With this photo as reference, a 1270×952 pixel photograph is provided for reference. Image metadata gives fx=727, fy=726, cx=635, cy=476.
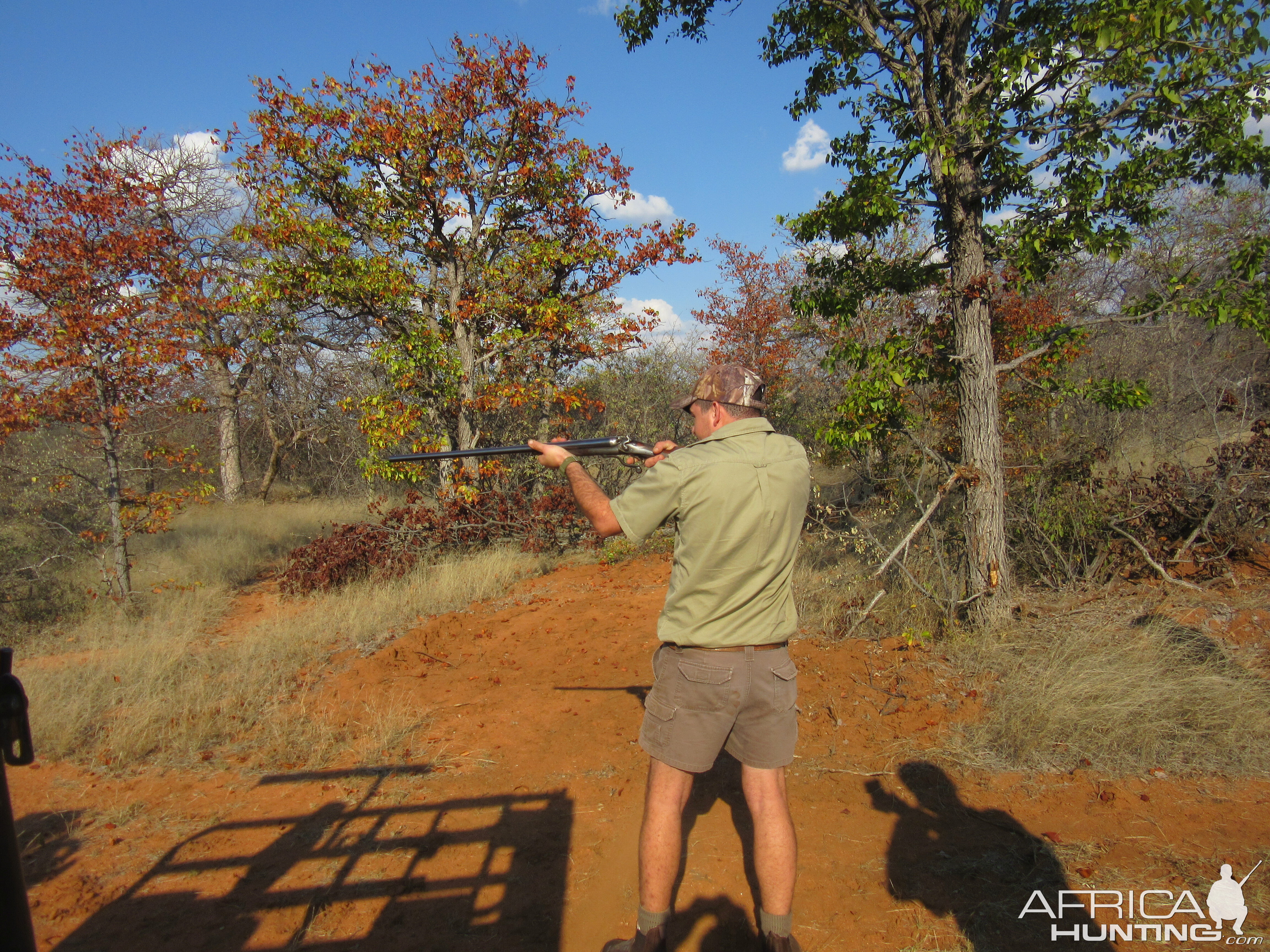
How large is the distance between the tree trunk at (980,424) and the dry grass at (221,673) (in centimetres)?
445

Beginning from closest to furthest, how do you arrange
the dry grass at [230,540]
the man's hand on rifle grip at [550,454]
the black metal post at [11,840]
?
the black metal post at [11,840] < the man's hand on rifle grip at [550,454] < the dry grass at [230,540]

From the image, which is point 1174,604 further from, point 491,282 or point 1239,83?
point 491,282

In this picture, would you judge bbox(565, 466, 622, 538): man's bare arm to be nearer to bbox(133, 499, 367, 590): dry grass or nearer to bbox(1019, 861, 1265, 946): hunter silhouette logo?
bbox(1019, 861, 1265, 946): hunter silhouette logo

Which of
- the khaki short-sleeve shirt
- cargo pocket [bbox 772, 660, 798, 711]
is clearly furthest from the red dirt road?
the khaki short-sleeve shirt

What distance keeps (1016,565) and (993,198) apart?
11.5ft

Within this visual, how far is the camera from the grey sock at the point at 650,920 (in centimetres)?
253

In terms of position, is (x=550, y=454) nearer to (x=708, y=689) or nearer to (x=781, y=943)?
(x=708, y=689)

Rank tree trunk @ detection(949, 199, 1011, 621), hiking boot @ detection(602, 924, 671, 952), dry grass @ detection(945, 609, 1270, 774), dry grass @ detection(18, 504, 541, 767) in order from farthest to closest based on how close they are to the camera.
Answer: tree trunk @ detection(949, 199, 1011, 621) → dry grass @ detection(18, 504, 541, 767) → dry grass @ detection(945, 609, 1270, 774) → hiking boot @ detection(602, 924, 671, 952)

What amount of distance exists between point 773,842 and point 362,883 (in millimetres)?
1968

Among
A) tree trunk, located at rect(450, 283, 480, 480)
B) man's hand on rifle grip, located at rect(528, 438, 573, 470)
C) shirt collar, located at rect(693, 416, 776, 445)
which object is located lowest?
man's hand on rifle grip, located at rect(528, 438, 573, 470)

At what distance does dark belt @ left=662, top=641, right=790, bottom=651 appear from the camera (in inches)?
104

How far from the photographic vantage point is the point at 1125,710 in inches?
165

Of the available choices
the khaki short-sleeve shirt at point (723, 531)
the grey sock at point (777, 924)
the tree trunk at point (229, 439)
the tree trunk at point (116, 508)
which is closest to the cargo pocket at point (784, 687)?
the khaki short-sleeve shirt at point (723, 531)

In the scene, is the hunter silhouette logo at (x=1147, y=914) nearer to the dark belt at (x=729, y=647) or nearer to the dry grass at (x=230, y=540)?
the dark belt at (x=729, y=647)
